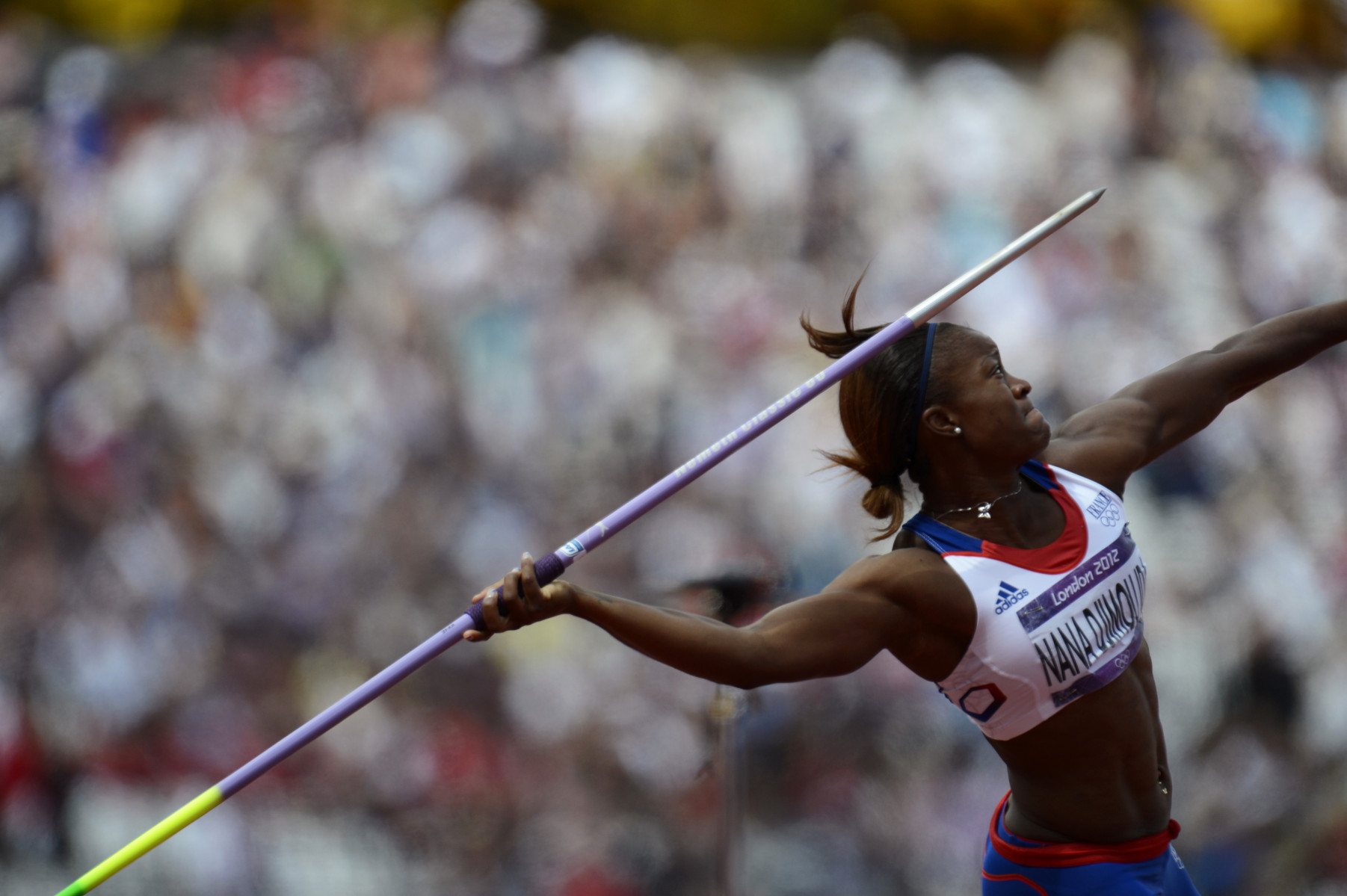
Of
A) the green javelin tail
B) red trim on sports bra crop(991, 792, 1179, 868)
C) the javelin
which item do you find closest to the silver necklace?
the javelin

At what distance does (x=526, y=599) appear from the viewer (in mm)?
1822

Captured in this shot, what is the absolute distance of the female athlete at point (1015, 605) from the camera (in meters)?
2.02

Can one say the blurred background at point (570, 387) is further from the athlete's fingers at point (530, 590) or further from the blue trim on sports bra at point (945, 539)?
the athlete's fingers at point (530, 590)

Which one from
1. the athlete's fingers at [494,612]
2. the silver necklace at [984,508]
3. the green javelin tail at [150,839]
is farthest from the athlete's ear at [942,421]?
the green javelin tail at [150,839]

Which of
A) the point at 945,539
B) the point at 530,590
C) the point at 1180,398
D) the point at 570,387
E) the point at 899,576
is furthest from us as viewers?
the point at 570,387

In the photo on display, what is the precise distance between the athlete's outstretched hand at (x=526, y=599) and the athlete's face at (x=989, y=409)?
81 cm

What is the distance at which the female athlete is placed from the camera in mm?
2016

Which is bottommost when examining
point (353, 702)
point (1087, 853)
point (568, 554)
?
point (1087, 853)

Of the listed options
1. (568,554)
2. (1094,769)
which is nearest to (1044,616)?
(1094,769)

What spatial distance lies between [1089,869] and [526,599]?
115 cm

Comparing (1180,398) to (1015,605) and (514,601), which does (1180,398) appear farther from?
(514,601)

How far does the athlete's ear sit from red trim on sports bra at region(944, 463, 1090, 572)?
0.21 meters

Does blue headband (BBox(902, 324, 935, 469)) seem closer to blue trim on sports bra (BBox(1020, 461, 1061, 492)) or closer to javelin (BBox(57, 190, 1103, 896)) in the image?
javelin (BBox(57, 190, 1103, 896))

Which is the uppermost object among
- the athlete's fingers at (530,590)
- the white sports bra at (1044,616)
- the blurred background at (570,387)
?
the athlete's fingers at (530,590)
